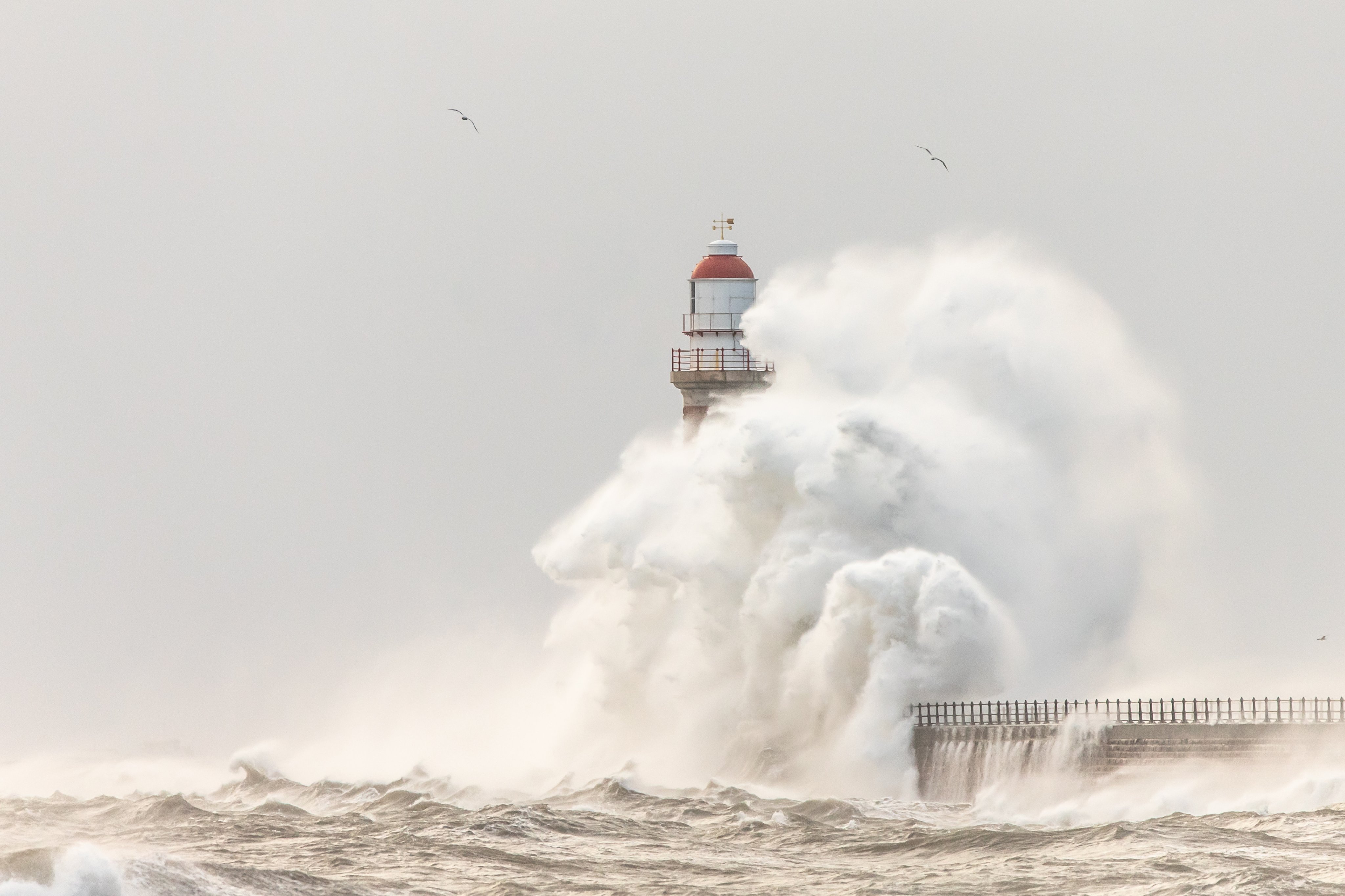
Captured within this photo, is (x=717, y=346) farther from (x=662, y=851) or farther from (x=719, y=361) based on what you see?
(x=662, y=851)

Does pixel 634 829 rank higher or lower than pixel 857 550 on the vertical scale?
lower

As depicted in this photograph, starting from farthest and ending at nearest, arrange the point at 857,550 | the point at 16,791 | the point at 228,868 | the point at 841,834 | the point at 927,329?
the point at 16,791, the point at 927,329, the point at 857,550, the point at 841,834, the point at 228,868

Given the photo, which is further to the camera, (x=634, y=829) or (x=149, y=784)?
(x=149, y=784)

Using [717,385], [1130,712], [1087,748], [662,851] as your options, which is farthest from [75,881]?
[717,385]

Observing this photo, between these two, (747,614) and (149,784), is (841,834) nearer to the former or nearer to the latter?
(747,614)

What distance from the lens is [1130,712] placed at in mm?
34281

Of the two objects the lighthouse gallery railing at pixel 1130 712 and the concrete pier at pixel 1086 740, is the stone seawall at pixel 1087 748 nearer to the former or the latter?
the concrete pier at pixel 1086 740

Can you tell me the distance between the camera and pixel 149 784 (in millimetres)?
48938

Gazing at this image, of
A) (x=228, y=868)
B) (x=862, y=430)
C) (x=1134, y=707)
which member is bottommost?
(x=228, y=868)

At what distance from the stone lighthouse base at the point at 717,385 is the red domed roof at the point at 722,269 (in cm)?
203

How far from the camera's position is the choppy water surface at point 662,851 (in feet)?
83.7

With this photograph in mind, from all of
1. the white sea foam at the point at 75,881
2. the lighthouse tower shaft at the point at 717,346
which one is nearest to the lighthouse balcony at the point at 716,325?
the lighthouse tower shaft at the point at 717,346

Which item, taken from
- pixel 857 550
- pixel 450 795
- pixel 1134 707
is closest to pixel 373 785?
pixel 450 795

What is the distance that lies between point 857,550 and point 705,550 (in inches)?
135
